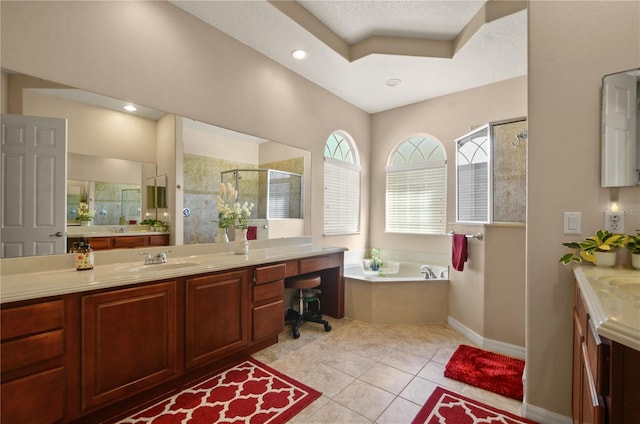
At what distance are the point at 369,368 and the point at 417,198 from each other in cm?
254

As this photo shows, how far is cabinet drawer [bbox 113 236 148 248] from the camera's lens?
2.03 meters

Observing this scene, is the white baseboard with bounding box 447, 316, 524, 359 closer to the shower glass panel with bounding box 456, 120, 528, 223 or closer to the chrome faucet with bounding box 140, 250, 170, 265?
the shower glass panel with bounding box 456, 120, 528, 223

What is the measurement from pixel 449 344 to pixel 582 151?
1934 mm

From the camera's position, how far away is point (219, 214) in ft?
8.43

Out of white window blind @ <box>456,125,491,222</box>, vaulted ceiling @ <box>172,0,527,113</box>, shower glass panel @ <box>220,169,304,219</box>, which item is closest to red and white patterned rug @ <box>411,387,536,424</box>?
white window blind @ <box>456,125,491,222</box>

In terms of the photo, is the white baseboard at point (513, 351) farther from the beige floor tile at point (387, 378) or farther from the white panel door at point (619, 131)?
the white panel door at point (619, 131)

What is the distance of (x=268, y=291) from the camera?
2418 mm

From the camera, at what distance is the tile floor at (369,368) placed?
176 centimetres

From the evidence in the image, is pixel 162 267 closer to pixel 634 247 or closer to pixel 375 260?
pixel 634 247

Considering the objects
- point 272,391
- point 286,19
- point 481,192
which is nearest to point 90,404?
point 272,391

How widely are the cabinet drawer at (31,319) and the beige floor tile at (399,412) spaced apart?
5.85 ft

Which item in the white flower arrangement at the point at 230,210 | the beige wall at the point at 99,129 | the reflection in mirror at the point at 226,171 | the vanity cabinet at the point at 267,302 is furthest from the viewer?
the white flower arrangement at the point at 230,210

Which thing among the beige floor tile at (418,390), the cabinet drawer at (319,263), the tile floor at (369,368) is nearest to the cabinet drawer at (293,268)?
the cabinet drawer at (319,263)

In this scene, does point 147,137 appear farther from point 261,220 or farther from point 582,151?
point 582,151
